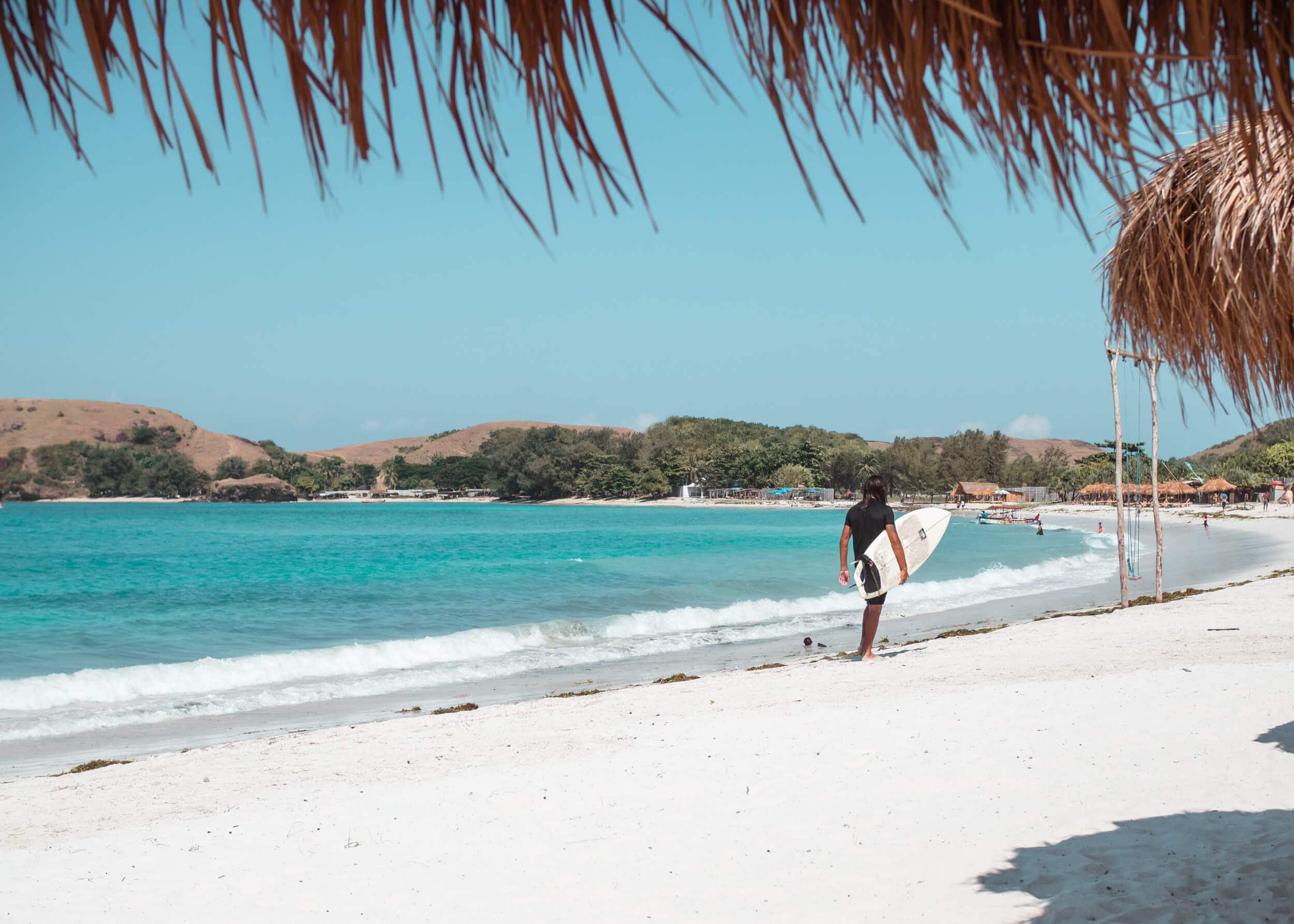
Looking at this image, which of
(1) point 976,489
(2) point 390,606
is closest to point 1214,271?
(2) point 390,606

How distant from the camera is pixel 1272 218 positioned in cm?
263

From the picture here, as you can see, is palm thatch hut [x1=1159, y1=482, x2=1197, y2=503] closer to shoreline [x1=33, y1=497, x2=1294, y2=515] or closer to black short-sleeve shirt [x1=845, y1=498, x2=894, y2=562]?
shoreline [x1=33, y1=497, x2=1294, y2=515]

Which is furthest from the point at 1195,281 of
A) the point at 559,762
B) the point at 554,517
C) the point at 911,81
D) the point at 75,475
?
the point at 75,475

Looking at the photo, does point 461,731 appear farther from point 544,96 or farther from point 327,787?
point 544,96

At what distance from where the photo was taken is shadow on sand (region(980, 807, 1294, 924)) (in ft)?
10.5

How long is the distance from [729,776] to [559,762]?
1185 millimetres

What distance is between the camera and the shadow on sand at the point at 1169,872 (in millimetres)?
3201

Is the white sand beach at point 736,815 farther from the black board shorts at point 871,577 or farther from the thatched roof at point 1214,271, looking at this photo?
the thatched roof at point 1214,271

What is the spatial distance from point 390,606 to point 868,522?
15.4 m

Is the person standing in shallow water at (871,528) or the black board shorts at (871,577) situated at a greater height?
the person standing in shallow water at (871,528)

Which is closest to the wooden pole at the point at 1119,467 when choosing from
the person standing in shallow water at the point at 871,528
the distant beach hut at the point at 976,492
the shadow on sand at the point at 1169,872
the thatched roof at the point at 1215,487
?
the person standing in shallow water at the point at 871,528

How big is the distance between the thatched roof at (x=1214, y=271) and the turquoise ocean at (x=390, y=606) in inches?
379

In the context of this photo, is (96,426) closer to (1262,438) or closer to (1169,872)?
(1262,438)

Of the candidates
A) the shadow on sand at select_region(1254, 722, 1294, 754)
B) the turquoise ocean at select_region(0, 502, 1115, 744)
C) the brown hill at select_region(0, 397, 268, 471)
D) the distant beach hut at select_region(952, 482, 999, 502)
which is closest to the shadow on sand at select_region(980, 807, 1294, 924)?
the shadow on sand at select_region(1254, 722, 1294, 754)
